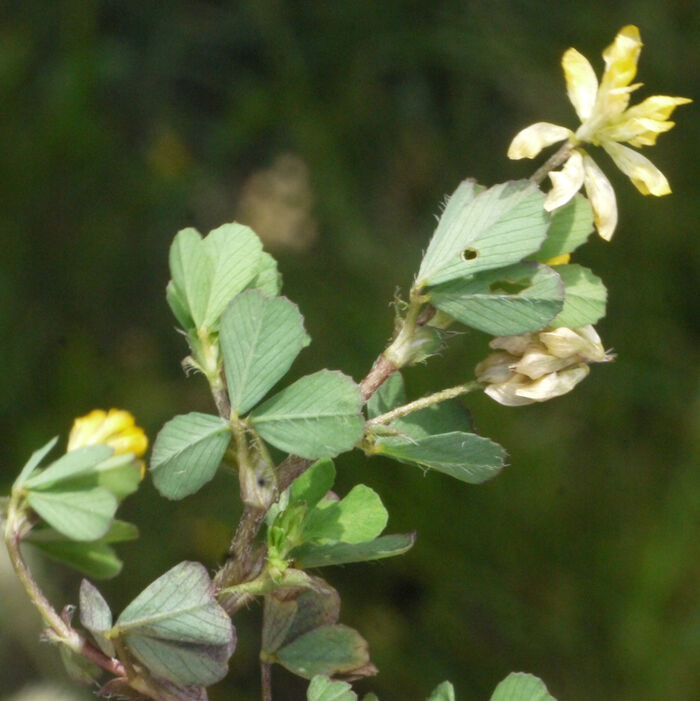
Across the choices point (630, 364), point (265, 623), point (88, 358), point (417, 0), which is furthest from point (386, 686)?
point (417, 0)

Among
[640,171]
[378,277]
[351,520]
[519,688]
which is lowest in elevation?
[378,277]

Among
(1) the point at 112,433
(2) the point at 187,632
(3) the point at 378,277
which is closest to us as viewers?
(2) the point at 187,632

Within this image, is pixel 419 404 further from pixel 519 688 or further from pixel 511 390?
pixel 519 688

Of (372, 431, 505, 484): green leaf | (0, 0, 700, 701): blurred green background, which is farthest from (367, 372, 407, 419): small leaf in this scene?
(0, 0, 700, 701): blurred green background

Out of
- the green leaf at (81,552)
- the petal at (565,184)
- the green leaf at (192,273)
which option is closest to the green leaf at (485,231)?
the petal at (565,184)

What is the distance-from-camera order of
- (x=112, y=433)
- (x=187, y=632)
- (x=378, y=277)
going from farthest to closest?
(x=378, y=277), (x=112, y=433), (x=187, y=632)

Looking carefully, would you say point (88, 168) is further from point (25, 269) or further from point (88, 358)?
point (88, 358)

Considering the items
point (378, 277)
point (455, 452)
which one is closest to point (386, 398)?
point (455, 452)
